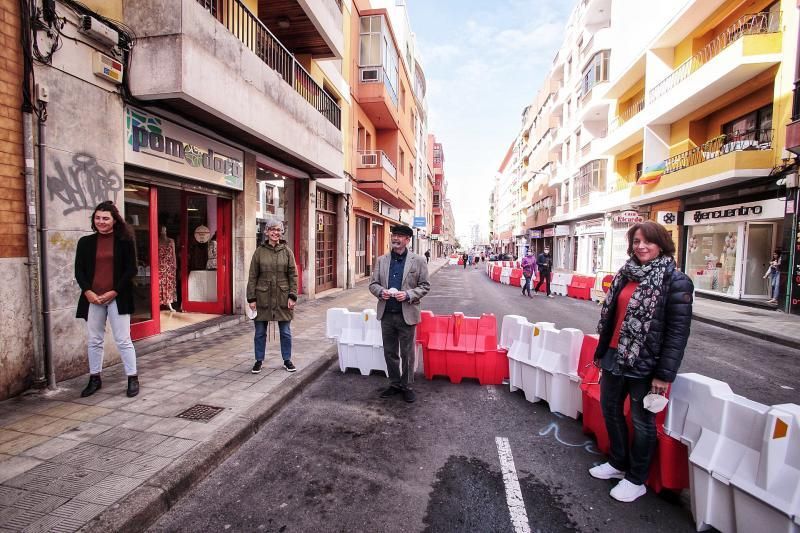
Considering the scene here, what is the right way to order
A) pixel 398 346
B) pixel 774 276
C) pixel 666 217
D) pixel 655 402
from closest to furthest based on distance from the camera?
1. pixel 655 402
2. pixel 398 346
3. pixel 774 276
4. pixel 666 217

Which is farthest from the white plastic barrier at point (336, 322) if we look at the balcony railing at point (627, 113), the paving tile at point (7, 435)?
the balcony railing at point (627, 113)

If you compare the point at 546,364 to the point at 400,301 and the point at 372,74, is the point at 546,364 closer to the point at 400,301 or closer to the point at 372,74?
the point at 400,301

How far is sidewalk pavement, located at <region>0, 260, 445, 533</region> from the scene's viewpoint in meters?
2.48

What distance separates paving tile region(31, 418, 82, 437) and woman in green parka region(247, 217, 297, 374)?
1.86 meters

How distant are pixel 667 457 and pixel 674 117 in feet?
65.3

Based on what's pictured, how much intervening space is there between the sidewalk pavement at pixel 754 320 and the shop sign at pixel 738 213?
9.99 feet

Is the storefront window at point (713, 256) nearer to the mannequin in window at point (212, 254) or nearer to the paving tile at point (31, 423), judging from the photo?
the mannequin in window at point (212, 254)

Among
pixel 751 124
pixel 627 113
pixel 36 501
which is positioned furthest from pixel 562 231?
pixel 36 501

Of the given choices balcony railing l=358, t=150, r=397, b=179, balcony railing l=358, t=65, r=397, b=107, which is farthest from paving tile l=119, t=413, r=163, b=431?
balcony railing l=358, t=65, r=397, b=107

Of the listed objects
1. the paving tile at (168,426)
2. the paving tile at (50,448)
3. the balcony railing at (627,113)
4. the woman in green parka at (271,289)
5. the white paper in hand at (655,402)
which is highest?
the balcony railing at (627,113)

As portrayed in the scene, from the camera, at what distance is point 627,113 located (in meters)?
23.0

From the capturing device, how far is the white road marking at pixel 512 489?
8.29 feet

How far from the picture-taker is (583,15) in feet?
94.0

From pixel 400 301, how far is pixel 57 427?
3273mm
